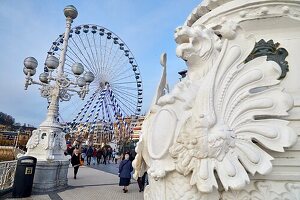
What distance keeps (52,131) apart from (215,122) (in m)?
7.68

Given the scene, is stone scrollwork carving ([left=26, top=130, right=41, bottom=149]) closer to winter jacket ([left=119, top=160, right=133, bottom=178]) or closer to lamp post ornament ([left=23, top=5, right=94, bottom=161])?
lamp post ornament ([left=23, top=5, right=94, bottom=161])

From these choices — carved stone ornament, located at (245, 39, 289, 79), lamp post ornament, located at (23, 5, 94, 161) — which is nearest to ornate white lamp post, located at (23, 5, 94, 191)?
lamp post ornament, located at (23, 5, 94, 161)

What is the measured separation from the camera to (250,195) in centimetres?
175

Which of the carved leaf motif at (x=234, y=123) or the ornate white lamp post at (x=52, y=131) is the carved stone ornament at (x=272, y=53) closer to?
the carved leaf motif at (x=234, y=123)

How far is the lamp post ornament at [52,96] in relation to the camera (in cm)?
829

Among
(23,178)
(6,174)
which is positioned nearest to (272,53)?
(23,178)

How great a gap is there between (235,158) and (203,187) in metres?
0.30

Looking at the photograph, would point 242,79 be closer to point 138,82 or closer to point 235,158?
point 235,158

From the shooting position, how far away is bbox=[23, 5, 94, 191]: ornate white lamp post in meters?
7.77

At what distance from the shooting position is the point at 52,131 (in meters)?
8.45

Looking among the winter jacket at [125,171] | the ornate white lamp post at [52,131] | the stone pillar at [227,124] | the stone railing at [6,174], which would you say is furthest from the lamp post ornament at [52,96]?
the stone pillar at [227,124]

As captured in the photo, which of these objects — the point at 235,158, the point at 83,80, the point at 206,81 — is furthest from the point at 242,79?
the point at 83,80

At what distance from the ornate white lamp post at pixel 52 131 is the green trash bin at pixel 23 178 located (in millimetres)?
1031

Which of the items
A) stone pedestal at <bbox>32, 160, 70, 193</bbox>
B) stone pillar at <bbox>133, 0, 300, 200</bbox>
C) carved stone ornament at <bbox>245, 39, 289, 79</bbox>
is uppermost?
carved stone ornament at <bbox>245, 39, 289, 79</bbox>
